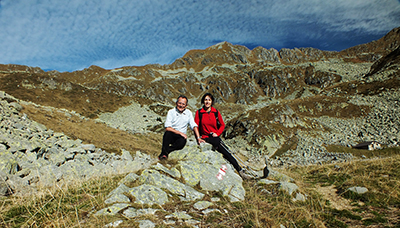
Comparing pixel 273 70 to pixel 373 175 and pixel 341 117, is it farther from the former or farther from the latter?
pixel 373 175

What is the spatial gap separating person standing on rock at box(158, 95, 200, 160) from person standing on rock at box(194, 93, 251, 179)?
44 centimetres

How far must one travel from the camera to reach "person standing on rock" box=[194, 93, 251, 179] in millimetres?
8602

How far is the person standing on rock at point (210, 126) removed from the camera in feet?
28.2

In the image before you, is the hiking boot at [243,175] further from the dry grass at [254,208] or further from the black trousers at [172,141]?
the black trousers at [172,141]

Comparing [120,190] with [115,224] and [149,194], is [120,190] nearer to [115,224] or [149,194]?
[149,194]

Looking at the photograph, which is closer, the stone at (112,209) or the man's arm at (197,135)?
the stone at (112,209)

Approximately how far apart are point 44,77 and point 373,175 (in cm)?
6472

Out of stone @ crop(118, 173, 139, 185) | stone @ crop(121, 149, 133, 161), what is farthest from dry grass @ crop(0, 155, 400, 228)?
stone @ crop(121, 149, 133, 161)

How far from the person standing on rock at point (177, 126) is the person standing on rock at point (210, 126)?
1.43 feet

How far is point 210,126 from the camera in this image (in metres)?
9.00

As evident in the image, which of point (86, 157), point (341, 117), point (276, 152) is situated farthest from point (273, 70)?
point (86, 157)

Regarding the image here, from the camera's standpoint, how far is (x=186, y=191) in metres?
5.61

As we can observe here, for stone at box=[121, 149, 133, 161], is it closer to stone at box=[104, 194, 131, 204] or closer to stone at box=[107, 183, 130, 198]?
stone at box=[107, 183, 130, 198]

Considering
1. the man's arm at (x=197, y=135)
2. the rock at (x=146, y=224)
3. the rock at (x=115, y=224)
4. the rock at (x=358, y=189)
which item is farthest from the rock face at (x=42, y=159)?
the rock at (x=358, y=189)
